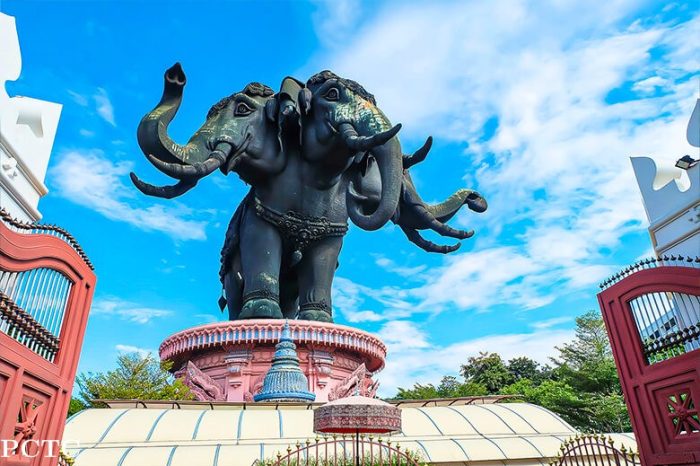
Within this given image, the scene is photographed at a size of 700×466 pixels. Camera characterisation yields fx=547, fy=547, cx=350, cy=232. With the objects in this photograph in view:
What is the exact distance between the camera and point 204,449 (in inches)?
276

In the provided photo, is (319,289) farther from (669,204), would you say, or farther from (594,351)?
(594,351)

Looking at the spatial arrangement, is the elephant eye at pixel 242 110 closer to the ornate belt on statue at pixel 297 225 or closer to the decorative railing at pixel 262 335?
the ornate belt on statue at pixel 297 225

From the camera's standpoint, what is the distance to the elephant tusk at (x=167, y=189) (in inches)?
391

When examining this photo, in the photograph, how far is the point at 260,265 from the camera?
11.7 m

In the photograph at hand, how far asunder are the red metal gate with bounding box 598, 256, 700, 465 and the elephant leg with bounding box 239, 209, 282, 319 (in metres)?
6.54

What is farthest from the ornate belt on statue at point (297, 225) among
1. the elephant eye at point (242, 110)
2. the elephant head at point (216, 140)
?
the elephant eye at point (242, 110)

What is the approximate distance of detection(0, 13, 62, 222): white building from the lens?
784 centimetres

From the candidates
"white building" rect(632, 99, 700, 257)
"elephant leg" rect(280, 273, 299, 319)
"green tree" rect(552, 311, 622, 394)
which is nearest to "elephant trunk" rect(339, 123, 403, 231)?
"elephant leg" rect(280, 273, 299, 319)

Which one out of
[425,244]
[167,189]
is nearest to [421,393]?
[425,244]

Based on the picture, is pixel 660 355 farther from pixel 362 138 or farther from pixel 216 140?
pixel 216 140

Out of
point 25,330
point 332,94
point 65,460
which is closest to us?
point 25,330

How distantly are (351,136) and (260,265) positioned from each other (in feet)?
11.2

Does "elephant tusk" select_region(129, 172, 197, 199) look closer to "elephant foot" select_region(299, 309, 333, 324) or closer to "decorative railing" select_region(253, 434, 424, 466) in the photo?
"elephant foot" select_region(299, 309, 333, 324)

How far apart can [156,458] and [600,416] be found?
828 inches
